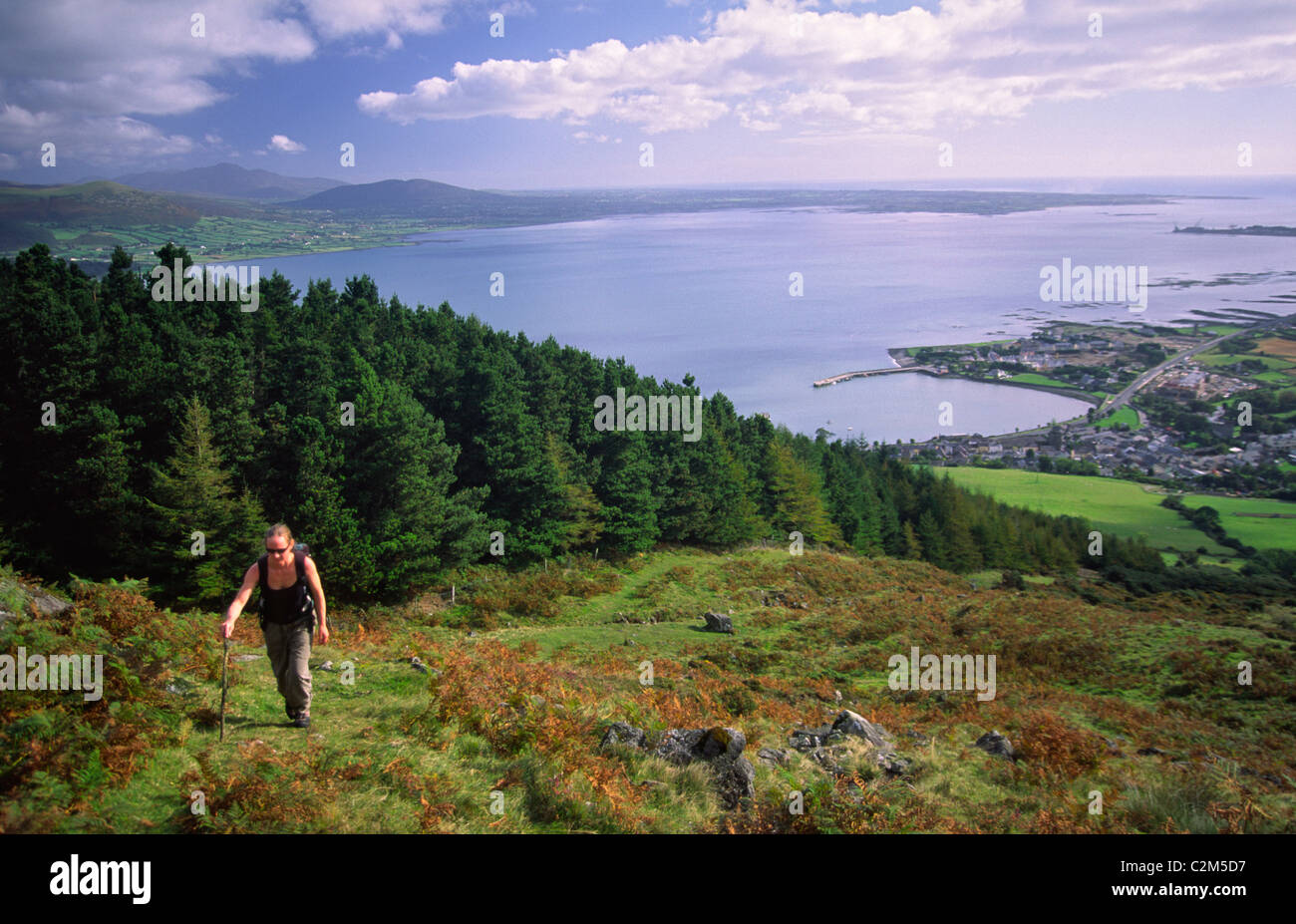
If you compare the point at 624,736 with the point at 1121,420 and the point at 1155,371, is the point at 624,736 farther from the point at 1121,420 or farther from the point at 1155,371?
the point at 1155,371

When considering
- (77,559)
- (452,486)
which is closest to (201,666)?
(77,559)

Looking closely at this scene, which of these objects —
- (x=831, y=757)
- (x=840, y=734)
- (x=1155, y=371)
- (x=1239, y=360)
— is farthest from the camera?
(x=1155, y=371)

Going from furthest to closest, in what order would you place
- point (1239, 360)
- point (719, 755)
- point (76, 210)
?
point (1239, 360), point (76, 210), point (719, 755)

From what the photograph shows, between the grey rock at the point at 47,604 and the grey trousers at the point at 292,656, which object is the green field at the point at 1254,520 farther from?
the grey rock at the point at 47,604

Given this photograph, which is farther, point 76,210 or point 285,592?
point 76,210

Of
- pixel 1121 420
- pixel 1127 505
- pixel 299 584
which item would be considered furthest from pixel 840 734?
pixel 1121 420

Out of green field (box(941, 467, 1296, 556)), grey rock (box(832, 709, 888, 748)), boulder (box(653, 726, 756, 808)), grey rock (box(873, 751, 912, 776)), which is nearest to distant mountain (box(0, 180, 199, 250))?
boulder (box(653, 726, 756, 808))

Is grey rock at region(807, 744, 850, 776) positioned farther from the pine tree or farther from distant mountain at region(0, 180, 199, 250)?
distant mountain at region(0, 180, 199, 250)
